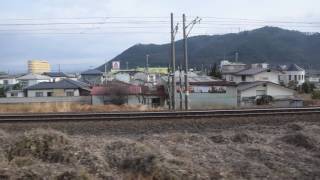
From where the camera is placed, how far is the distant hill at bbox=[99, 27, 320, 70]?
500 ft

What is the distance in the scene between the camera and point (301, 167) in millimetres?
8203

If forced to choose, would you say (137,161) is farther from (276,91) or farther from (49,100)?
(276,91)

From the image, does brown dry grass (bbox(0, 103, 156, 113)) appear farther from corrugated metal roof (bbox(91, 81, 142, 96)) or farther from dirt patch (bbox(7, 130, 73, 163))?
dirt patch (bbox(7, 130, 73, 163))

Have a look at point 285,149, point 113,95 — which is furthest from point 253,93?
point 285,149

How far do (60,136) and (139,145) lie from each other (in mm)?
1433

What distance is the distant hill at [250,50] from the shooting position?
500 feet

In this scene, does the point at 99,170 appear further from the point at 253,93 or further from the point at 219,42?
the point at 219,42

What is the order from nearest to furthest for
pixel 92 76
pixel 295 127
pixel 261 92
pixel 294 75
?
pixel 295 127 < pixel 261 92 < pixel 294 75 < pixel 92 76

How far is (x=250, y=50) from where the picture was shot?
157250 millimetres

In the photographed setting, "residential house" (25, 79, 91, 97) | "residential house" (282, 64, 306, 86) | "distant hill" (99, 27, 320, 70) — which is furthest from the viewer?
"distant hill" (99, 27, 320, 70)

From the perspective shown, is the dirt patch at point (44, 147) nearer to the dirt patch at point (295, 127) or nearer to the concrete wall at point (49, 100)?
the dirt patch at point (295, 127)

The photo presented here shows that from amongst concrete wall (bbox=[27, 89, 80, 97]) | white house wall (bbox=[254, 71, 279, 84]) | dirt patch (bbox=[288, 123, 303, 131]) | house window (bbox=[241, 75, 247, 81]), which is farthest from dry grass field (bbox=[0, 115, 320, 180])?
house window (bbox=[241, 75, 247, 81])

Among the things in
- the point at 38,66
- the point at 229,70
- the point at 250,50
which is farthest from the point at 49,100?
the point at 250,50

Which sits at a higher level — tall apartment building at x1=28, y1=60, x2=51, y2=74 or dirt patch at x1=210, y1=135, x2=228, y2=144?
tall apartment building at x1=28, y1=60, x2=51, y2=74
